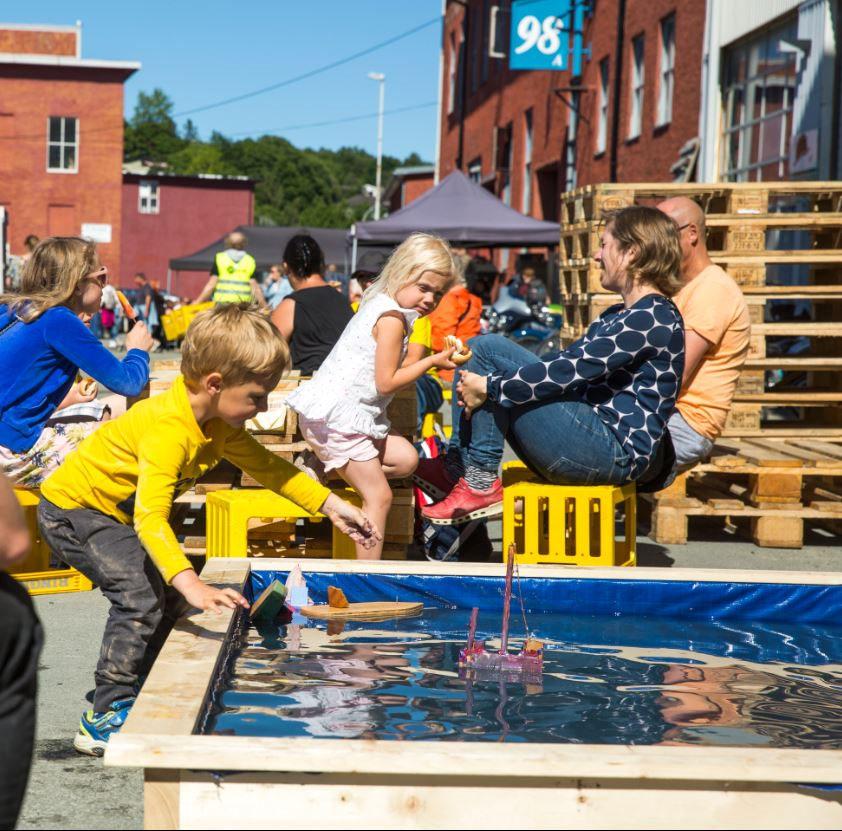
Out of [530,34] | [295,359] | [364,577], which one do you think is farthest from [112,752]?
[530,34]

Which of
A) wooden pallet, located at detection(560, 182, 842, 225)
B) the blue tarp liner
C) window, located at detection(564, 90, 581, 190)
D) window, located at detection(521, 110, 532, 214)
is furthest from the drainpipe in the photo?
the blue tarp liner

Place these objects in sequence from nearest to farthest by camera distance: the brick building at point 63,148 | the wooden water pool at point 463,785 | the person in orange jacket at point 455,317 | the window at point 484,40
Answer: the wooden water pool at point 463,785, the person in orange jacket at point 455,317, the window at point 484,40, the brick building at point 63,148

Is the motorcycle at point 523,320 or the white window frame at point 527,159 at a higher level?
the white window frame at point 527,159

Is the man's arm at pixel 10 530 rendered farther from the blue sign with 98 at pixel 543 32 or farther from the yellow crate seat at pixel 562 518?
the blue sign with 98 at pixel 543 32

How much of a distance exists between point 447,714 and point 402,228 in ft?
48.8

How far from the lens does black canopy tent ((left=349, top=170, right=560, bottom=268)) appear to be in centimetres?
1795

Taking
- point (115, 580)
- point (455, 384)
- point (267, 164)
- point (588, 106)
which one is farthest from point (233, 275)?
point (267, 164)

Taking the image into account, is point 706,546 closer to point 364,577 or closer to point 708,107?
point 364,577

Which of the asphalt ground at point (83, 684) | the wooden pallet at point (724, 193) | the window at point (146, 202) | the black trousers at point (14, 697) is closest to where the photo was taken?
the black trousers at point (14, 697)

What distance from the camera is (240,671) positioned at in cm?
398

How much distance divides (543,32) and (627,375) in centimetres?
1943

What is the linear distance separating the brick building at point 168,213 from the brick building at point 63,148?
11.4m

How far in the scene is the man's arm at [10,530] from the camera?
2266mm

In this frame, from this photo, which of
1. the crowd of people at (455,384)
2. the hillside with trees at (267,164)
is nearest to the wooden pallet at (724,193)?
the crowd of people at (455,384)
